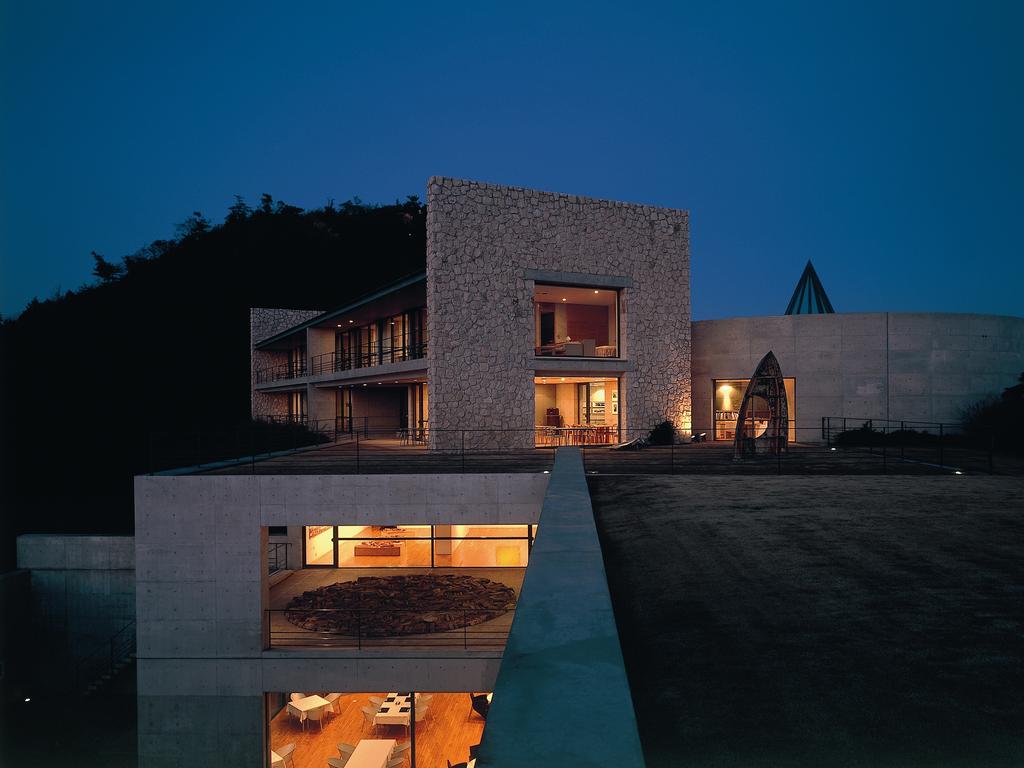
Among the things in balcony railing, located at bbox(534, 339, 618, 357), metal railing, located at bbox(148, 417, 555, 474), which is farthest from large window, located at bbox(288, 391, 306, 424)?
balcony railing, located at bbox(534, 339, 618, 357)

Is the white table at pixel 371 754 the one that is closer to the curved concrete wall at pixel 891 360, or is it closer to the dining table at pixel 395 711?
the dining table at pixel 395 711

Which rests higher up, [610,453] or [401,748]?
[610,453]

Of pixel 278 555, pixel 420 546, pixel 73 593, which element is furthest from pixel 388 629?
pixel 73 593

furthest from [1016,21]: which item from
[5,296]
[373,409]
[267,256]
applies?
[5,296]

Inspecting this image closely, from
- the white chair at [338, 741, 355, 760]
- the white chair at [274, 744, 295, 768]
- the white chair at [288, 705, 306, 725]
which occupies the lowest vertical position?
the white chair at [274, 744, 295, 768]

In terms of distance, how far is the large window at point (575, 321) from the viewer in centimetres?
2588

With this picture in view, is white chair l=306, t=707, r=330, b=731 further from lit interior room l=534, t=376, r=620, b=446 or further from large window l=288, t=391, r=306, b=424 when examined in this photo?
large window l=288, t=391, r=306, b=424

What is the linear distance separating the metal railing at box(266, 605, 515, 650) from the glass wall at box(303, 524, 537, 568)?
2.93 metres

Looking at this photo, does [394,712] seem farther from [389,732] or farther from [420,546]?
[420,546]

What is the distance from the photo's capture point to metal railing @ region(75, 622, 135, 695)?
1852 centimetres

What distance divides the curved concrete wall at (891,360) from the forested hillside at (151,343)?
97.2ft

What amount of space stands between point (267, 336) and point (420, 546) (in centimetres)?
3144

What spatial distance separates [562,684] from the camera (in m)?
2.39

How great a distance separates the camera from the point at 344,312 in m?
31.4
